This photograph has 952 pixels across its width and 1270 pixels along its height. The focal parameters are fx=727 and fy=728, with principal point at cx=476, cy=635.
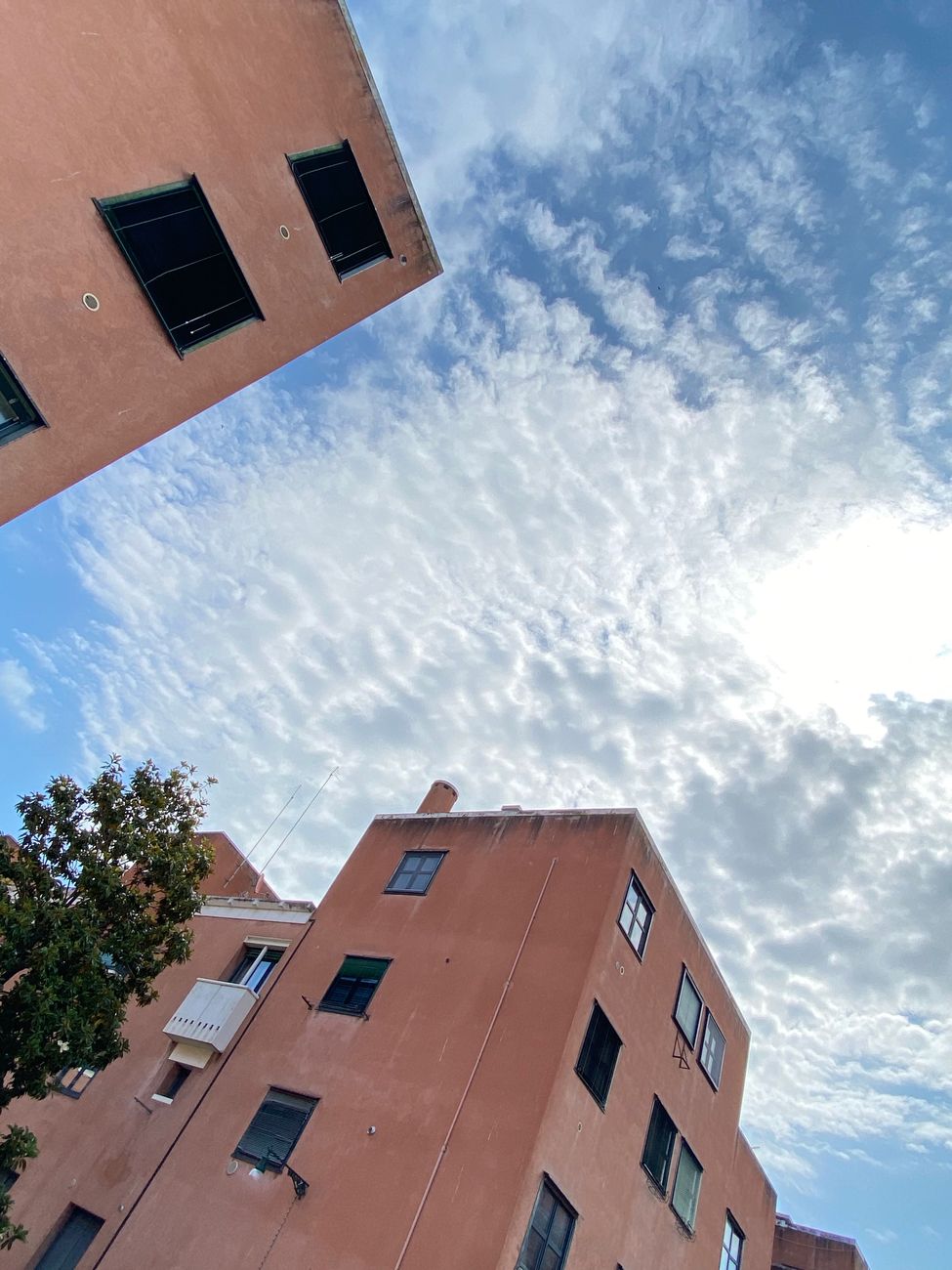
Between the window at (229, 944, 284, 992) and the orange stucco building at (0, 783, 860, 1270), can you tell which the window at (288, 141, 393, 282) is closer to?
the orange stucco building at (0, 783, 860, 1270)

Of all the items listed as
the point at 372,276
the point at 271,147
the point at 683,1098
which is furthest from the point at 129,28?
the point at 683,1098

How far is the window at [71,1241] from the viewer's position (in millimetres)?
16359

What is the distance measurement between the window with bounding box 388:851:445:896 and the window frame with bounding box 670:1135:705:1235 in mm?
8728

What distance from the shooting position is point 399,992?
16.6 m

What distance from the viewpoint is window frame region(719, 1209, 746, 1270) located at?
18875mm

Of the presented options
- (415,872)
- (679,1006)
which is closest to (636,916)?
(679,1006)

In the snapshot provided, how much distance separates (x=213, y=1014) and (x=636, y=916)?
11.1 m

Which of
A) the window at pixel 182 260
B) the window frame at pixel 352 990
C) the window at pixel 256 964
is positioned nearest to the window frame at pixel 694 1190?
the window frame at pixel 352 990

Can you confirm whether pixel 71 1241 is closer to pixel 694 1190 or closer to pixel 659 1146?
pixel 659 1146

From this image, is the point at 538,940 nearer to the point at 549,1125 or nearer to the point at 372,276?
the point at 549,1125

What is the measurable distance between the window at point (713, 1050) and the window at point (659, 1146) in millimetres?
2459

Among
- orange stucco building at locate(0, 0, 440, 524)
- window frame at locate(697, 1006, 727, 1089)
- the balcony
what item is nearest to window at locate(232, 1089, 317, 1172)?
the balcony

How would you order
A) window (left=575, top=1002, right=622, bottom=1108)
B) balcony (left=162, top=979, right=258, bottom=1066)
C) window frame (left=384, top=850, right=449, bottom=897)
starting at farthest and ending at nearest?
→ 1. window frame (left=384, top=850, right=449, bottom=897)
2. balcony (left=162, top=979, right=258, bottom=1066)
3. window (left=575, top=1002, right=622, bottom=1108)

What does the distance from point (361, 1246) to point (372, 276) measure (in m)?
18.2
